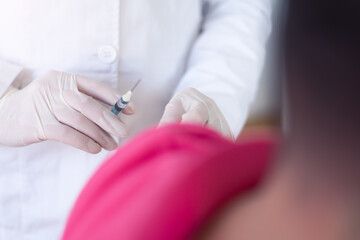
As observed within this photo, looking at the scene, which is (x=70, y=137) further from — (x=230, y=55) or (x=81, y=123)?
(x=230, y=55)

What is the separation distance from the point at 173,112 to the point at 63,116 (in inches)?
6.6

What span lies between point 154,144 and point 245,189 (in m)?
0.07

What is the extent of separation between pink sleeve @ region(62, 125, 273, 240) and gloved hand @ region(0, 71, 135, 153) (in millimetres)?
364

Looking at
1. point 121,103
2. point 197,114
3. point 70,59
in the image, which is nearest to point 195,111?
point 197,114

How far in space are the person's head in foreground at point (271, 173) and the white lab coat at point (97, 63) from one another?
433 millimetres

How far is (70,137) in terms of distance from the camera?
65 cm

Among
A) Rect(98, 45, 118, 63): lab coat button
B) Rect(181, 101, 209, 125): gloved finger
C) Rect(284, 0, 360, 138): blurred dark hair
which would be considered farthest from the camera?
Rect(98, 45, 118, 63): lab coat button

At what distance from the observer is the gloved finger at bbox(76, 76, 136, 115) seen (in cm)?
68

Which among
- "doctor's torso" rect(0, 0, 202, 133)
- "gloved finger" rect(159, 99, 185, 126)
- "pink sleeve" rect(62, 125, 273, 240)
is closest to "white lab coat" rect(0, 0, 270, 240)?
"doctor's torso" rect(0, 0, 202, 133)

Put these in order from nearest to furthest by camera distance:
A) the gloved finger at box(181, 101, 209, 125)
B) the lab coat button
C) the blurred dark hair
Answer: the blurred dark hair
the gloved finger at box(181, 101, 209, 125)
the lab coat button

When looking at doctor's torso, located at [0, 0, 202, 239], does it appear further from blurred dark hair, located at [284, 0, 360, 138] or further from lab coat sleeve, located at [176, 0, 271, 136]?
blurred dark hair, located at [284, 0, 360, 138]

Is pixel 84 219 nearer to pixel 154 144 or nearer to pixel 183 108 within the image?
pixel 154 144

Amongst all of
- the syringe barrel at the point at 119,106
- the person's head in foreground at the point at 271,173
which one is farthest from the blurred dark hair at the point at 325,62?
the syringe barrel at the point at 119,106

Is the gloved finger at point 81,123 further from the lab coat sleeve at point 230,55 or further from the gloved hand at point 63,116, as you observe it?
the lab coat sleeve at point 230,55
